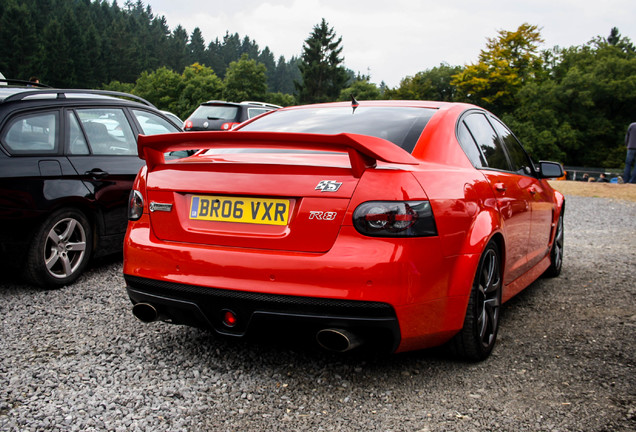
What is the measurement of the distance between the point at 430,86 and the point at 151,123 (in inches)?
2725

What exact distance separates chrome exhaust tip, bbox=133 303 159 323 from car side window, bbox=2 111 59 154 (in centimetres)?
225

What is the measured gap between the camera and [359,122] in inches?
139

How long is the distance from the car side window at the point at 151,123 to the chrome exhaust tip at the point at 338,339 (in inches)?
154

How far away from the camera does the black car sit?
4.53 meters

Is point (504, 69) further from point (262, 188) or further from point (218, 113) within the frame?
point (262, 188)

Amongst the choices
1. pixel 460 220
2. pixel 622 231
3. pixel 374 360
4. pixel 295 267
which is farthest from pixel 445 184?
pixel 622 231

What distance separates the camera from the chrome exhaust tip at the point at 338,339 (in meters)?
2.68

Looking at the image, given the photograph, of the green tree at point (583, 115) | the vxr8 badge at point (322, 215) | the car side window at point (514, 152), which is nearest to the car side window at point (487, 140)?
the car side window at point (514, 152)

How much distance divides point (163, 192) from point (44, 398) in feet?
3.74

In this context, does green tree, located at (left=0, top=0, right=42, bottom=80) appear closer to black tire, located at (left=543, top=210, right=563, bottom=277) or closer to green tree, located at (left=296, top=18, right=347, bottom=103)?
green tree, located at (left=296, top=18, right=347, bottom=103)

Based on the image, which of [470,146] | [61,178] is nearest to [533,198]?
[470,146]

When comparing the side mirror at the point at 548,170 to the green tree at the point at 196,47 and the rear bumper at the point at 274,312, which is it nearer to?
the rear bumper at the point at 274,312

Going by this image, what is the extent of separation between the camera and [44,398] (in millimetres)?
2814

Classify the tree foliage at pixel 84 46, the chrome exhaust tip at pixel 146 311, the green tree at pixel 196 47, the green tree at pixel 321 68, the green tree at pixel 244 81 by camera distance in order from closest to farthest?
the chrome exhaust tip at pixel 146 311
the tree foliage at pixel 84 46
the green tree at pixel 244 81
the green tree at pixel 321 68
the green tree at pixel 196 47
